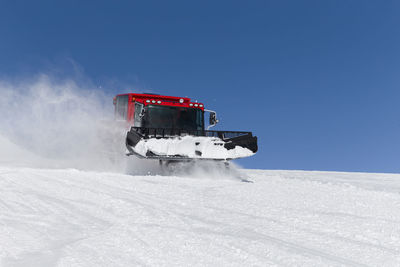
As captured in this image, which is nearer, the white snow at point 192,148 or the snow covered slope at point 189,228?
the snow covered slope at point 189,228

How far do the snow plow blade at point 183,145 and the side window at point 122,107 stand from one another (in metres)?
1.56

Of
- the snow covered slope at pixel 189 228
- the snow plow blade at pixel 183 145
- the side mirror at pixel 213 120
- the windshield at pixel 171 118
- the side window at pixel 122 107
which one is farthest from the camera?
the side window at pixel 122 107

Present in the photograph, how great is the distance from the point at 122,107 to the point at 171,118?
1973 millimetres

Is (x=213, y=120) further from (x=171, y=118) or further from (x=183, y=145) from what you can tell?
(x=183, y=145)

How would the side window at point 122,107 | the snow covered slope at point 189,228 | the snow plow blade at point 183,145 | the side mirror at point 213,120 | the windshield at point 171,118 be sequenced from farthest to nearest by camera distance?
1. the side window at point 122,107
2. the side mirror at point 213,120
3. the windshield at point 171,118
4. the snow plow blade at point 183,145
5. the snow covered slope at point 189,228

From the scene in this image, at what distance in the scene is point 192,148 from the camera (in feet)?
28.5

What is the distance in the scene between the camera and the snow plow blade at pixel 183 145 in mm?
8453

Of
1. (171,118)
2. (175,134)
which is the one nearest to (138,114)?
(171,118)

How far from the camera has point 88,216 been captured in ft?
12.5

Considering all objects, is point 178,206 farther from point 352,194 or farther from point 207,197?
point 352,194

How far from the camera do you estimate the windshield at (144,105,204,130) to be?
955cm

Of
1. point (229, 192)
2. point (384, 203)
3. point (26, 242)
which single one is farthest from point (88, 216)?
point (384, 203)

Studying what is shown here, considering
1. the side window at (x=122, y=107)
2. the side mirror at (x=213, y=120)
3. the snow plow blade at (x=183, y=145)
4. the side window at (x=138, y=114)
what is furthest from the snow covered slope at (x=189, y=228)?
the side window at (x=122, y=107)

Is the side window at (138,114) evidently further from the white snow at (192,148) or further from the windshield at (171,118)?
the white snow at (192,148)
